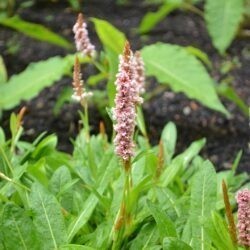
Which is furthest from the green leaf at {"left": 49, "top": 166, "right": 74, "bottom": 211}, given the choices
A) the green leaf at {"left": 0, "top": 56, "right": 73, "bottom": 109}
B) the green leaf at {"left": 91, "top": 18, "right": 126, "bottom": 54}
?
the green leaf at {"left": 0, "top": 56, "right": 73, "bottom": 109}

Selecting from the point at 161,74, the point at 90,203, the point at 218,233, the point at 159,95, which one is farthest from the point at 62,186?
the point at 159,95

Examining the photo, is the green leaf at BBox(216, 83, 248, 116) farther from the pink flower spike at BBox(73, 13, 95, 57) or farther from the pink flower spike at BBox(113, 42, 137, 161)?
the pink flower spike at BBox(113, 42, 137, 161)

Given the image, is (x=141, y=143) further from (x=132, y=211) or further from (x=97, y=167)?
(x=132, y=211)

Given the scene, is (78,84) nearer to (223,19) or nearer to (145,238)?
(145,238)

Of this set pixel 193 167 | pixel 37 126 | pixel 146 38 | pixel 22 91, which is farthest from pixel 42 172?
pixel 146 38

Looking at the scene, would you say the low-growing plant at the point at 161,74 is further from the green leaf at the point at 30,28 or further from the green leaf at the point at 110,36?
the green leaf at the point at 30,28

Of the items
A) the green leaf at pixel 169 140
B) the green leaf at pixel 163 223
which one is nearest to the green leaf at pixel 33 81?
the green leaf at pixel 169 140
